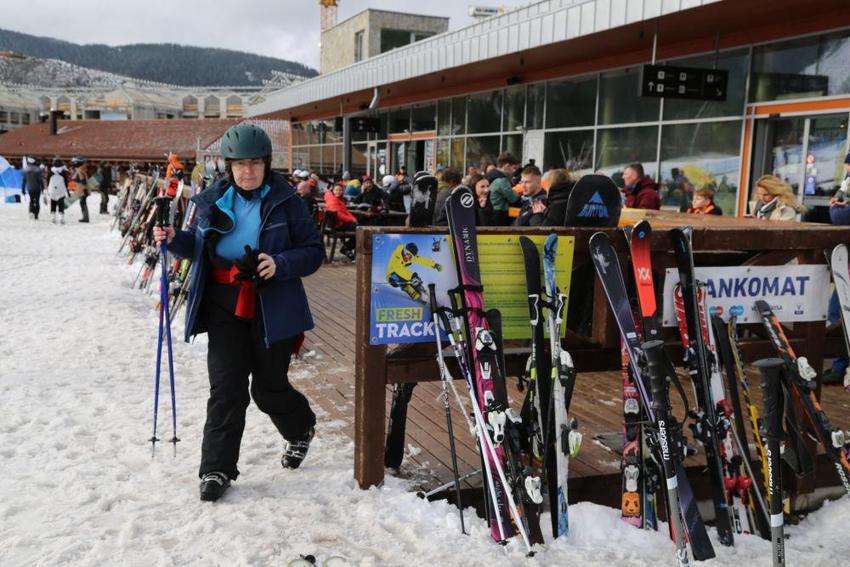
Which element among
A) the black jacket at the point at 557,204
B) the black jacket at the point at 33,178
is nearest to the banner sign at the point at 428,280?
the black jacket at the point at 557,204

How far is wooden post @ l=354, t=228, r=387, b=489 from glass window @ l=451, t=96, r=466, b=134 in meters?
14.4

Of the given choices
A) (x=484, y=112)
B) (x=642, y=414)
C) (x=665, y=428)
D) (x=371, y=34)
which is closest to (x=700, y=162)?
(x=484, y=112)

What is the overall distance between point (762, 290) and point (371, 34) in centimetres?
2964

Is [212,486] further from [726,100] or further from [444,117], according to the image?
[444,117]

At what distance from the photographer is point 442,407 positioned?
4543 millimetres

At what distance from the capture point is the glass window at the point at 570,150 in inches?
511

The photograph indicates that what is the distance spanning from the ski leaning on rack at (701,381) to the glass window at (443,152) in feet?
48.2

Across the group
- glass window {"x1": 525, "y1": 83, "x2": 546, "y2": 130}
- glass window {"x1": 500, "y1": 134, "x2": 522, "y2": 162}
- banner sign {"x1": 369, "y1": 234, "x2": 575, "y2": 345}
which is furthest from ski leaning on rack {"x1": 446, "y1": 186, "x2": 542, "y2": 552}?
glass window {"x1": 500, "y1": 134, "x2": 522, "y2": 162}

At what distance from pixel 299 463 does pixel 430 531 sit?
3.04ft

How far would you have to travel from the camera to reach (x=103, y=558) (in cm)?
264

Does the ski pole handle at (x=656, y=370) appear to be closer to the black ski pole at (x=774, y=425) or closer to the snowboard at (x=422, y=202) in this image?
the black ski pole at (x=774, y=425)

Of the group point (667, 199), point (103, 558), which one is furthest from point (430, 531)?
point (667, 199)

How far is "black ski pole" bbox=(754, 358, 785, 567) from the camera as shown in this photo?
221 centimetres

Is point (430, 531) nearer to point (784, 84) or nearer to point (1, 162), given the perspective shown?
point (784, 84)
